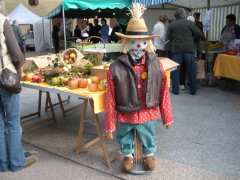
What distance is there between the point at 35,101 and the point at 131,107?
157 inches

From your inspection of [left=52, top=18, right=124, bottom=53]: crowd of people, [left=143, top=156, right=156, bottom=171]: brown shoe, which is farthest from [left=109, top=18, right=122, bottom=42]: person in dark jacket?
[left=143, top=156, right=156, bottom=171]: brown shoe

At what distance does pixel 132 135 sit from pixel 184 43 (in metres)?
3.83

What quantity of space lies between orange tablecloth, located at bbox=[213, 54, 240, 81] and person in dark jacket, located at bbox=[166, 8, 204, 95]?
70cm

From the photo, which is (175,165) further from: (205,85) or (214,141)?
(205,85)

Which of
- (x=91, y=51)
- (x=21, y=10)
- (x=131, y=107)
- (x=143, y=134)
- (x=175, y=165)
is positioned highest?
(x=21, y=10)

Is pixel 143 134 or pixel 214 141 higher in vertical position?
pixel 143 134

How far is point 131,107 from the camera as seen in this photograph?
3510 millimetres

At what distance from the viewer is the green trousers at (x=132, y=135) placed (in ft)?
11.9

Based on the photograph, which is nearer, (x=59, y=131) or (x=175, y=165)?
(x=175, y=165)

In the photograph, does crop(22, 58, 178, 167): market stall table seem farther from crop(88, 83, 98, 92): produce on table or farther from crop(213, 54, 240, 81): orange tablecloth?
crop(213, 54, 240, 81): orange tablecloth

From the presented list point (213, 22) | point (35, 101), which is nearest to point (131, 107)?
point (35, 101)

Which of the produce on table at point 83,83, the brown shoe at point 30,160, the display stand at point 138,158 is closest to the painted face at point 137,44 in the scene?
the produce on table at point 83,83

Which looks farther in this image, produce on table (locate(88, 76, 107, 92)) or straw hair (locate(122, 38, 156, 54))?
produce on table (locate(88, 76, 107, 92))

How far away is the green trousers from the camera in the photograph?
362 centimetres
